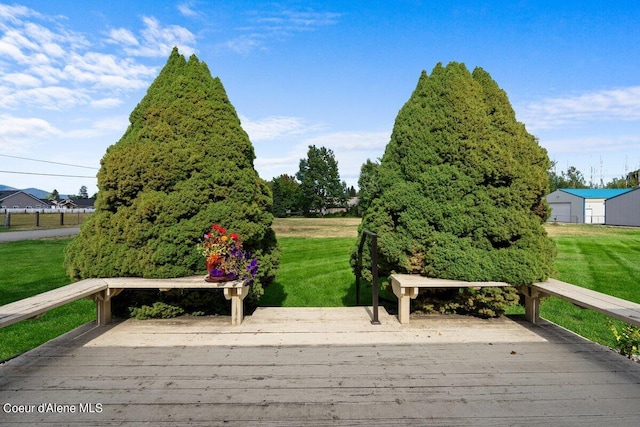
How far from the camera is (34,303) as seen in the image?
298cm

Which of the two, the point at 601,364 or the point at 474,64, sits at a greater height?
the point at 474,64

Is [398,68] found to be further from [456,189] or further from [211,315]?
[211,315]

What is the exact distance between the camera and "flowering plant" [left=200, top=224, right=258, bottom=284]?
12.2 feet

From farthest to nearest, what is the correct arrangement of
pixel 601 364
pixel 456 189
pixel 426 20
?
1. pixel 426 20
2. pixel 456 189
3. pixel 601 364

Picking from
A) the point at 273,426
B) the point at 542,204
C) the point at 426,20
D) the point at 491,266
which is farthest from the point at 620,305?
the point at 426,20

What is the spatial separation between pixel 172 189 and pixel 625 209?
4074 cm

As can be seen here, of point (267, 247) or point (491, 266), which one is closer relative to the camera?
point (491, 266)

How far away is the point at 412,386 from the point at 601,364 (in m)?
1.77

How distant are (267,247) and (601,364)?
12.5 ft

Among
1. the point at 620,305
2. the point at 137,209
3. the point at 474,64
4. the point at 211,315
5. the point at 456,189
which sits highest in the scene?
the point at 474,64

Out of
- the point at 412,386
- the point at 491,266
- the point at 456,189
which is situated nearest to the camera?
the point at 412,386

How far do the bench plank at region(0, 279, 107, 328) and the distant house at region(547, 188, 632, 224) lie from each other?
43.7 metres

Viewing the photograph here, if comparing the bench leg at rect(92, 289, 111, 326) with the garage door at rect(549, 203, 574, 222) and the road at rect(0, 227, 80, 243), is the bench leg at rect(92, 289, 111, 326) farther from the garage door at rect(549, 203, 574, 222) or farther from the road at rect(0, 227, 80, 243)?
the garage door at rect(549, 203, 574, 222)

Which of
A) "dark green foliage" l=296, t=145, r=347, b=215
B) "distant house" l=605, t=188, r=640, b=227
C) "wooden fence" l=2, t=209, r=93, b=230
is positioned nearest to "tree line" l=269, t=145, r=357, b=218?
"dark green foliage" l=296, t=145, r=347, b=215
